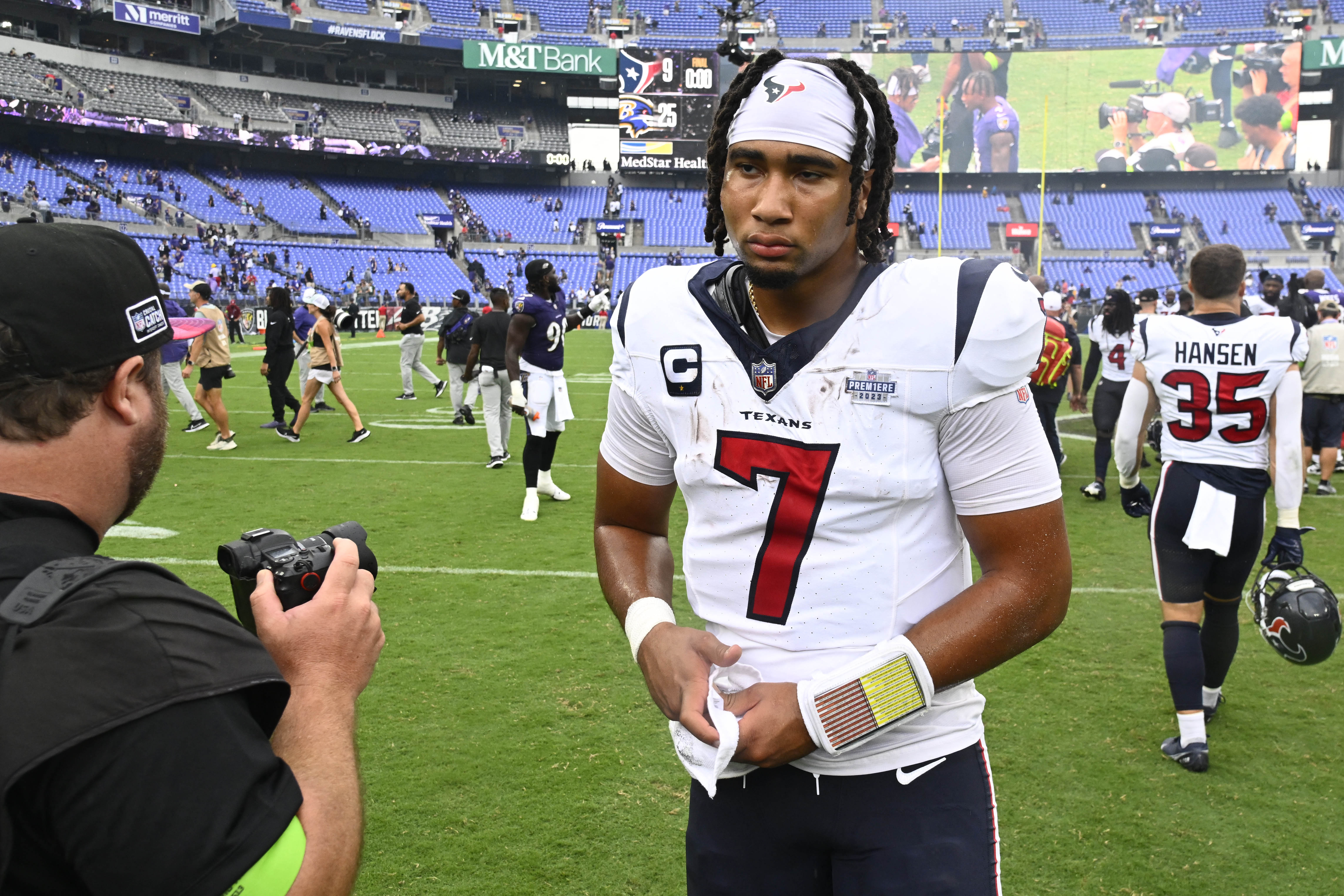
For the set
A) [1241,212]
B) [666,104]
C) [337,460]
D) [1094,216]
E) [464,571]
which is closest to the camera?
[464,571]

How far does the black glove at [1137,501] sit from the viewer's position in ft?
15.6

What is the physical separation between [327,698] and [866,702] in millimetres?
829

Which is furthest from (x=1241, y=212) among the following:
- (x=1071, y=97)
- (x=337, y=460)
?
(x=337, y=460)

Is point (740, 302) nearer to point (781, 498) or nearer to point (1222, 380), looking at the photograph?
point (781, 498)

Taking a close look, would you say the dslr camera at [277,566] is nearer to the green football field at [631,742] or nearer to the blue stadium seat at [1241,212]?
the green football field at [631,742]

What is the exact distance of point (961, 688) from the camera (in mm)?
1889

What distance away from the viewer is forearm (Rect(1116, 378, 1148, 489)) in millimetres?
4781

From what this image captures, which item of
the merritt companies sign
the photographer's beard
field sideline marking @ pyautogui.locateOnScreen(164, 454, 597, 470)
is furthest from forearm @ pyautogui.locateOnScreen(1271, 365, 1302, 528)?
the merritt companies sign

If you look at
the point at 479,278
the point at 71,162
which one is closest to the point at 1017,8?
the point at 479,278

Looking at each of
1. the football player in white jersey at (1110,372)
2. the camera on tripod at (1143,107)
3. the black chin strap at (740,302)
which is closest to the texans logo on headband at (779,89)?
the black chin strap at (740,302)

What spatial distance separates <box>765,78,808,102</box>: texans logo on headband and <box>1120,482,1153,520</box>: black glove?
11.6ft

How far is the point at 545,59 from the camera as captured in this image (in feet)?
177

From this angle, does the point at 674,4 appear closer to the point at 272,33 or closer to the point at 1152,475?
the point at 272,33

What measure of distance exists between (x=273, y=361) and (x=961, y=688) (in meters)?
12.3
